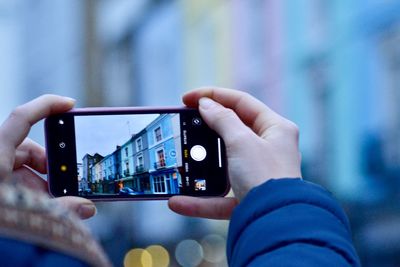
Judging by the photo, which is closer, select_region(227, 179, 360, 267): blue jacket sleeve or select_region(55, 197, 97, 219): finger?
select_region(227, 179, 360, 267): blue jacket sleeve

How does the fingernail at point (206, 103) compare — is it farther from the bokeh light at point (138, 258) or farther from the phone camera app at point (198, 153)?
the bokeh light at point (138, 258)

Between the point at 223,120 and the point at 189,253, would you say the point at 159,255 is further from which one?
the point at 223,120

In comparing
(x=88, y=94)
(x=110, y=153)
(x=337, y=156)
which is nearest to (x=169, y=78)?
(x=88, y=94)

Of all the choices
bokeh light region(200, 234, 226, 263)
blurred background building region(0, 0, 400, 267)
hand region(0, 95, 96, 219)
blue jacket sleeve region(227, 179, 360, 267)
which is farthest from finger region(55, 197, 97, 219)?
bokeh light region(200, 234, 226, 263)

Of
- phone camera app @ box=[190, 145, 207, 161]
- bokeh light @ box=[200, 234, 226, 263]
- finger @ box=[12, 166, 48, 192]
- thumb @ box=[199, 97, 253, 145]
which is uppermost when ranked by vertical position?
thumb @ box=[199, 97, 253, 145]

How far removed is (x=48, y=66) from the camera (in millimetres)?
21562

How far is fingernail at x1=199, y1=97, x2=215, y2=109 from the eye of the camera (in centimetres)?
103

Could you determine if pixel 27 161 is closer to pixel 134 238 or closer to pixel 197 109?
pixel 197 109

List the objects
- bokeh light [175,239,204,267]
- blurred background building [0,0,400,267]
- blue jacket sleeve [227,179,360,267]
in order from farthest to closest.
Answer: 1. bokeh light [175,239,204,267]
2. blurred background building [0,0,400,267]
3. blue jacket sleeve [227,179,360,267]

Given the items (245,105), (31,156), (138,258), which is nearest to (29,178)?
(31,156)

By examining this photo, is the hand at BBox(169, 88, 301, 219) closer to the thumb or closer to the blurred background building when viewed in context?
the thumb

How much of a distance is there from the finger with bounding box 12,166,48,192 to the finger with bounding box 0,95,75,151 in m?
0.06

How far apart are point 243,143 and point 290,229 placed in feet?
0.80

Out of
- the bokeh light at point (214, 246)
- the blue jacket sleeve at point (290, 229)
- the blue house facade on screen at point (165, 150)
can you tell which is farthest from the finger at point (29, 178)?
the bokeh light at point (214, 246)
